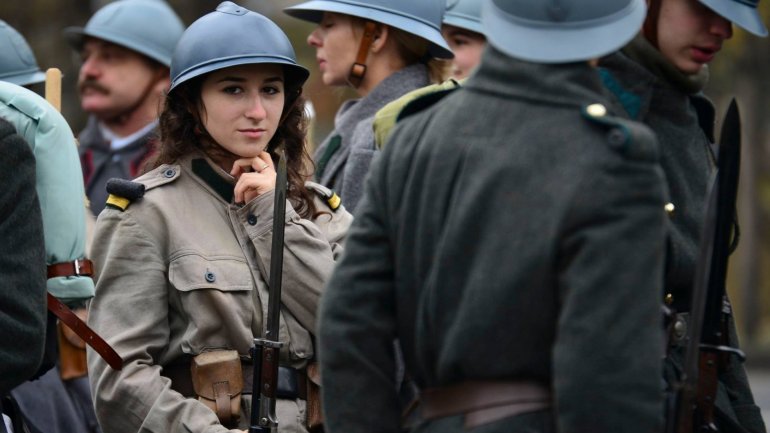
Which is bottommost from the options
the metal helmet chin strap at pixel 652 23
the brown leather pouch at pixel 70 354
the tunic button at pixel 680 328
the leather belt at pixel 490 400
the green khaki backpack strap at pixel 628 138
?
the brown leather pouch at pixel 70 354

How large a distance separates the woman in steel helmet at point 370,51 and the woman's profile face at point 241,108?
1.04 meters

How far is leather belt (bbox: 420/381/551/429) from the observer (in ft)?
11.9

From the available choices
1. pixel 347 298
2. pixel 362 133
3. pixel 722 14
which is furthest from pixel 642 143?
pixel 362 133

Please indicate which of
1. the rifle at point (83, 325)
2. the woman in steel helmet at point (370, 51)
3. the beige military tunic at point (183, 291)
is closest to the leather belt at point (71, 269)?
the rifle at point (83, 325)

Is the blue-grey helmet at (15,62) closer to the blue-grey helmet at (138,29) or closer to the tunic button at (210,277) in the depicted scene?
the tunic button at (210,277)

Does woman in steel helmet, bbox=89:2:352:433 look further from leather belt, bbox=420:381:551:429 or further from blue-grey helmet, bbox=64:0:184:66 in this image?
blue-grey helmet, bbox=64:0:184:66

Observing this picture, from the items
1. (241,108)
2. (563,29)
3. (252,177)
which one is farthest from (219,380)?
(563,29)

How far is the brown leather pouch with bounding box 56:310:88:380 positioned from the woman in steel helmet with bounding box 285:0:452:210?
43.2 inches

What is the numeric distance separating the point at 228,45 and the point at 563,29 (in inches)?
68.3

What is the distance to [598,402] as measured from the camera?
3.47 metres

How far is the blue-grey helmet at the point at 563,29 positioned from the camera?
3.67 m

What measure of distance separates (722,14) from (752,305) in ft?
57.2

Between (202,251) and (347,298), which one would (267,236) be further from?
(347,298)

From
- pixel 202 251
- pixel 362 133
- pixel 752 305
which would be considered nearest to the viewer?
pixel 202 251
